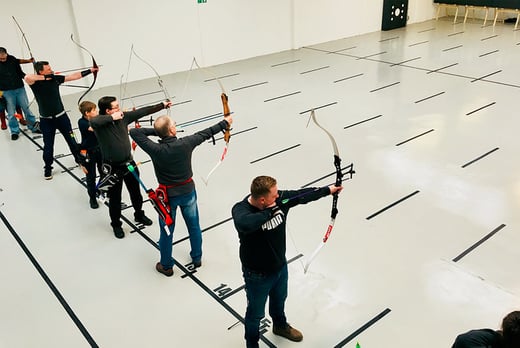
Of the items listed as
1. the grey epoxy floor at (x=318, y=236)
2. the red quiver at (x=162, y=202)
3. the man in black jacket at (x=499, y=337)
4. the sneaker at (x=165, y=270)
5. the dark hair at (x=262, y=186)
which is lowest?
the grey epoxy floor at (x=318, y=236)

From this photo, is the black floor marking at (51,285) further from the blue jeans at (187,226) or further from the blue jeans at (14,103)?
the blue jeans at (14,103)

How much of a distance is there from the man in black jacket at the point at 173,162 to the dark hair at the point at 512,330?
7.71 ft

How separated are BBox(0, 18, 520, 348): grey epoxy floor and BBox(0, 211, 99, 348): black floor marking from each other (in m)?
0.02

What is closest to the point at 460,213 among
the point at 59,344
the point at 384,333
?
the point at 384,333

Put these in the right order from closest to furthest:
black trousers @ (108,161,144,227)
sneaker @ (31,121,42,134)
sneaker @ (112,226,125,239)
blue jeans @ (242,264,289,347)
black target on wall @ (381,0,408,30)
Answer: blue jeans @ (242,264,289,347) < black trousers @ (108,161,144,227) < sneaker @ (112,226,125,239) < sneaker @ (31,121,42,134) < black target on wall @ (381,0,408,30)

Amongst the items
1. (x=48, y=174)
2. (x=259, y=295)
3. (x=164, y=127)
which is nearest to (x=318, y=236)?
(x=259, y=295)

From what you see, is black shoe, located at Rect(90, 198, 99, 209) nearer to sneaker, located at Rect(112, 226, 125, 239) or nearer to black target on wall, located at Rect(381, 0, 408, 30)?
sneaker, located at Rect(112, 226, 125, 239)

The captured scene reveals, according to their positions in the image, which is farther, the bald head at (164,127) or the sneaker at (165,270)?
Answer: the sneaker at (165,270)

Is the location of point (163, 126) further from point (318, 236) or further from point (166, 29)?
point (166, 29)

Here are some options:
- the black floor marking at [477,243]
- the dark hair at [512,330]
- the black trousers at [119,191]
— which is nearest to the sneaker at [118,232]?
the black trousers at [119,191]

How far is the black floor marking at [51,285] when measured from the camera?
3.37 metres

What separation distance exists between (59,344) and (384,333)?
2305mm

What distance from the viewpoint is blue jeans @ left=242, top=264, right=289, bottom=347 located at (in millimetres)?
2721

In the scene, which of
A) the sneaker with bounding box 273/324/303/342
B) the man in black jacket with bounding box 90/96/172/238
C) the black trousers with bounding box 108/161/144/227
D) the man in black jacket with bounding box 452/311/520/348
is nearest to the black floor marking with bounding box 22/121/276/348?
the sneaker with bounding box 273/324/303/342
